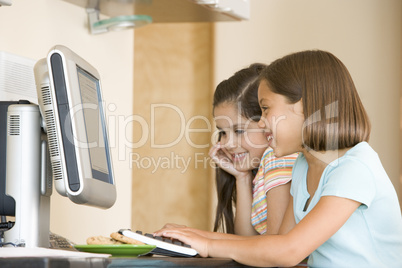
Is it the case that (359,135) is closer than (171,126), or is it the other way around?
(359,135)

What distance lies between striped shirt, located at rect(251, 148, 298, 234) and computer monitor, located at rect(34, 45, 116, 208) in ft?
1.91

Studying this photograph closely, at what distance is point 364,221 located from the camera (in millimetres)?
1239

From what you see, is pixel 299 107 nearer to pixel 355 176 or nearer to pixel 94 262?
pixel 355 176

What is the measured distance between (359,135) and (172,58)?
195 cm

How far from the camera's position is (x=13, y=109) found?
1160 millimetres

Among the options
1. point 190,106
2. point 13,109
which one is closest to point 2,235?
point 13,109

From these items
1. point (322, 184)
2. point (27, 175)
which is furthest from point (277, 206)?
point (27, 175)

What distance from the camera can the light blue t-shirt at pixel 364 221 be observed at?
1199mm

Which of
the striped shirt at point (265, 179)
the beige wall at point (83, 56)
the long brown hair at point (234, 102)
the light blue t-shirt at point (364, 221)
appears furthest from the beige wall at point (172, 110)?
the light blue t-shirt at point (364, 221)

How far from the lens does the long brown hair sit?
1.82 metres

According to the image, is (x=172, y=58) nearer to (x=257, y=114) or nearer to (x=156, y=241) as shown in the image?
(x=257, y=114)

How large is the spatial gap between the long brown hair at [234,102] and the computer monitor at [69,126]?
0.73 meters

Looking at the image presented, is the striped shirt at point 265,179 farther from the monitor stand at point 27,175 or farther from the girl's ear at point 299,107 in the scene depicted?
Result: the monitor stand at point 27,175

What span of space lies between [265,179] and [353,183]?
1.57 feet
